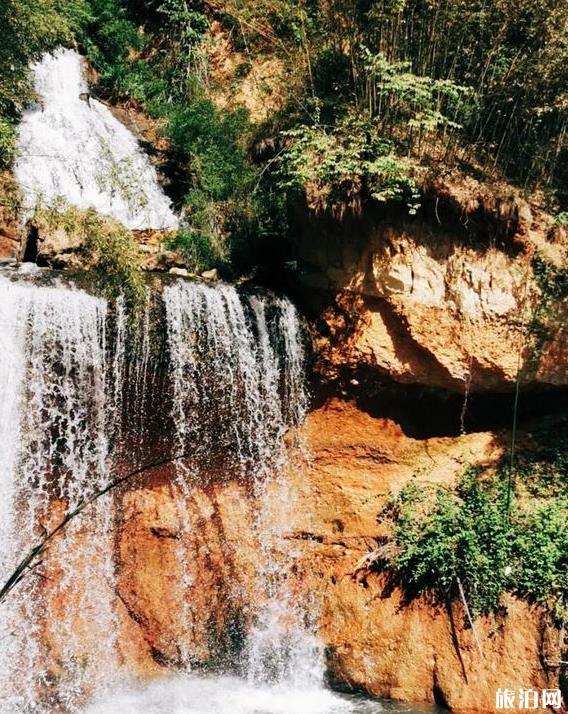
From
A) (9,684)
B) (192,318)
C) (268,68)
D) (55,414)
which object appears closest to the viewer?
(9,684)

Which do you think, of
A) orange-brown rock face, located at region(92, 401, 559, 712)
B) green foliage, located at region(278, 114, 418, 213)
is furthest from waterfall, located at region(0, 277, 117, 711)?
green foliage, located at region(278, 114, 418, 213)

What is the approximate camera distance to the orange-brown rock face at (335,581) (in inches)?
294

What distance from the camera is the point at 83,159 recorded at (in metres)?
12.1

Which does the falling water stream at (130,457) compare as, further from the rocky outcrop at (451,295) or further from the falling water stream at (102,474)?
the rocky outcrop at (451,295)

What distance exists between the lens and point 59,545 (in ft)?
25.4

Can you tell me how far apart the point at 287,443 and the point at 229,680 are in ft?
9.73

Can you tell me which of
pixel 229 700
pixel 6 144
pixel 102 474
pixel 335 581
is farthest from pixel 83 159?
pixel 229 700

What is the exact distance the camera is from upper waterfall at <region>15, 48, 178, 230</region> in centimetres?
1152

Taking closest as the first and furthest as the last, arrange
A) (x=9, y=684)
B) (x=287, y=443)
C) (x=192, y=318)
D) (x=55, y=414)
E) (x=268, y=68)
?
(x=9, y=684) < (x=55, y=414) < (x=192, y=318) < (x=287, y=443) < (x=268, y=68)

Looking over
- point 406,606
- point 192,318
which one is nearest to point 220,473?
point 192,318

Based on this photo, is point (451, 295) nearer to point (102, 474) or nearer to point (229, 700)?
point (102, 474)

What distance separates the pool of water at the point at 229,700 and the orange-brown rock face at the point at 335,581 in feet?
0.79

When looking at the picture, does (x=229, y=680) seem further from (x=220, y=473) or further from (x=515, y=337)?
(x=515, y=337)

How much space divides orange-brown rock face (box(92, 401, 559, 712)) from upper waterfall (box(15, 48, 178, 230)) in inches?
214
